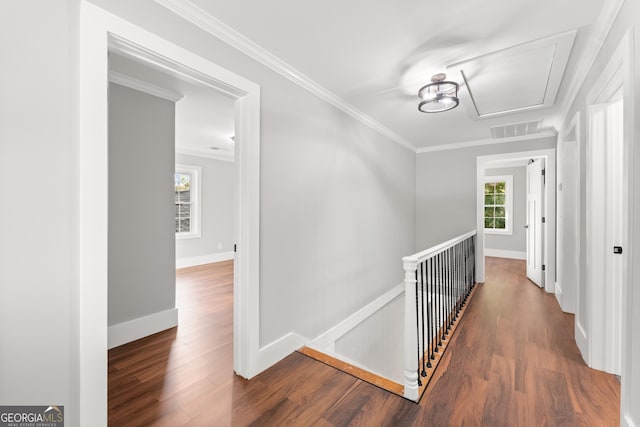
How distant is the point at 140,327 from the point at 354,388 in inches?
82.6

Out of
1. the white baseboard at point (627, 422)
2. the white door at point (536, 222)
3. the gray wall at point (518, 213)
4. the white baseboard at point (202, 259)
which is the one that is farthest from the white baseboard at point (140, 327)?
the gray wall at point (518, 213)

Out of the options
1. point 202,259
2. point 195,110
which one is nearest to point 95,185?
point 195,110

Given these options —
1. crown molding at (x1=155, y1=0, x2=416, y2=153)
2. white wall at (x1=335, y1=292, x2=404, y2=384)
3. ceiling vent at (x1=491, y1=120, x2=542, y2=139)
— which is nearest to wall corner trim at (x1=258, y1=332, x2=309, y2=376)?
white wall at (x1=335, y1=292, x2=404, y2=384)

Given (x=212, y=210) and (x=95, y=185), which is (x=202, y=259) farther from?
(x=95, y=185)

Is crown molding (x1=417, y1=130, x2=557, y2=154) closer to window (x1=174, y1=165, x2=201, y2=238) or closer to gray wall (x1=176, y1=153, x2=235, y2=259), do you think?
gray wall (x1=176, y1=153, x2=235, y2=259)

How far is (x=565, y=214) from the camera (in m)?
3.14

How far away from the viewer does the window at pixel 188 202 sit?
578 centimetres

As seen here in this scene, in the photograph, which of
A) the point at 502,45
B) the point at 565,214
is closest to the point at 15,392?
the point at 502,45

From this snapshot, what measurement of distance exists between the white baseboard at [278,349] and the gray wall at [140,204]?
140 cm

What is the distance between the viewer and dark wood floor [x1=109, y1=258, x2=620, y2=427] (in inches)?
61.7

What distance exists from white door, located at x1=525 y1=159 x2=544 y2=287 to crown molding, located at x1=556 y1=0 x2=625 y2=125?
1.89 meters

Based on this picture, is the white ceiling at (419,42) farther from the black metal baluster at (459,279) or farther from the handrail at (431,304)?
the black metal baluster at (459,279)

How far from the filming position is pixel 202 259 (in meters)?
6.05

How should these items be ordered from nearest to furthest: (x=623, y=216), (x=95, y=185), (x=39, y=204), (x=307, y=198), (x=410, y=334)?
(x=39, y=204)
(x=95, y=185)
(x=623, y=216)
(x=410, y=334)
(x=307, y=198)
